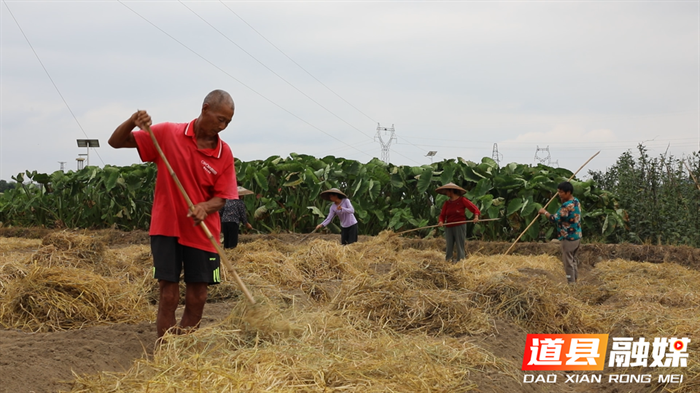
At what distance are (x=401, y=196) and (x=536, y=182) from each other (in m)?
3.43

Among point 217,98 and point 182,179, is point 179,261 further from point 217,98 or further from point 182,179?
point 217,98

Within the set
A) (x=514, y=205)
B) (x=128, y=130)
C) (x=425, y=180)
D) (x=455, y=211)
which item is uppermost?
(x=425, y=180)

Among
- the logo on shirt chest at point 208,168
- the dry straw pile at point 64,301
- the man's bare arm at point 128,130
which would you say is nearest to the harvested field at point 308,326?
the dry straw pile at point 64,301

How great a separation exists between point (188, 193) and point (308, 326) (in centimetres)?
121

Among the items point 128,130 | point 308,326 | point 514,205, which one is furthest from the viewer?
point 514,205

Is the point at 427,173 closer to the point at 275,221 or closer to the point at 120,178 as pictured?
the point at 275,221

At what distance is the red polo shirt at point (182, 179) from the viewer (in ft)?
12.7

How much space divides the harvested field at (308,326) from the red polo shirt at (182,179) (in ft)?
2.00

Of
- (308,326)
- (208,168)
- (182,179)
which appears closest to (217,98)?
(208,168)

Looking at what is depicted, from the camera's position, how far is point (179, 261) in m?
3.95

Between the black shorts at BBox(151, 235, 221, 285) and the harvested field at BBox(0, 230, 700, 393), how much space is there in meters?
0.33

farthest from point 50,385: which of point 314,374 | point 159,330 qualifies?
point 314,374

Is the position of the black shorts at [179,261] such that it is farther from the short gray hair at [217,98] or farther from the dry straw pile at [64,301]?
the dry straw pile at [64,301]

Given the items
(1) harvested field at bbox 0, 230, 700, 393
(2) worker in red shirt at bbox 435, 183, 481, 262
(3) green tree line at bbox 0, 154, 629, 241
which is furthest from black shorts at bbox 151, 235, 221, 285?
(3) green tree line at bbox 0, 154, 629, 241
